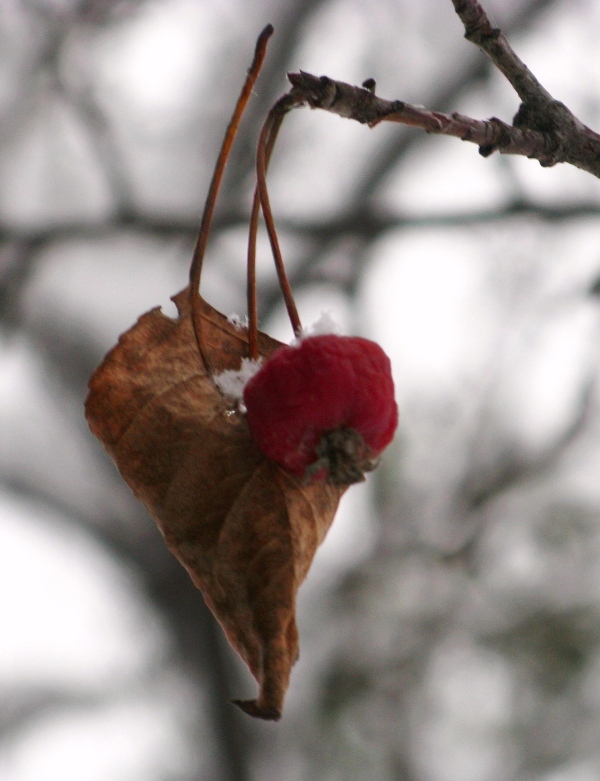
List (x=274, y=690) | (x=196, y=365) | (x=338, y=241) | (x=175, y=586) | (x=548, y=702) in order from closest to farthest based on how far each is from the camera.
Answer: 1. (x=274, y=690)
2. (x=196, y=365)
3. (x=548, y=702)
4. (x=175, y=586)
5. (x=338, y=241)

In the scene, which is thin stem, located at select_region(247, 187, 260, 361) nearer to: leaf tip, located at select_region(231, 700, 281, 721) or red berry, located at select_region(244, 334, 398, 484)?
red berry, located at select_region(244, 334, 398, 484)

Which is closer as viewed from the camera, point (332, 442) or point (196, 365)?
point (332, 442)

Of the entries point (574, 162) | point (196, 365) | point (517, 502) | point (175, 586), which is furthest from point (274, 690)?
point (517, 502)

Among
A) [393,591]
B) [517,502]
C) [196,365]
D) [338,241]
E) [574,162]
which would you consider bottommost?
[196,365]

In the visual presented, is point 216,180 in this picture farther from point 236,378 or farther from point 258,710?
point 258,710

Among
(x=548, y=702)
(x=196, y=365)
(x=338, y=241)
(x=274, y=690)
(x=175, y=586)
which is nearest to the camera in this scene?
(x=274, y=690)

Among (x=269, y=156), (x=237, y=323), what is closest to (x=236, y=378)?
(x=237, y=323)

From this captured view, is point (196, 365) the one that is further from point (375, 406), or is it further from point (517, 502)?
point (517, 502)
